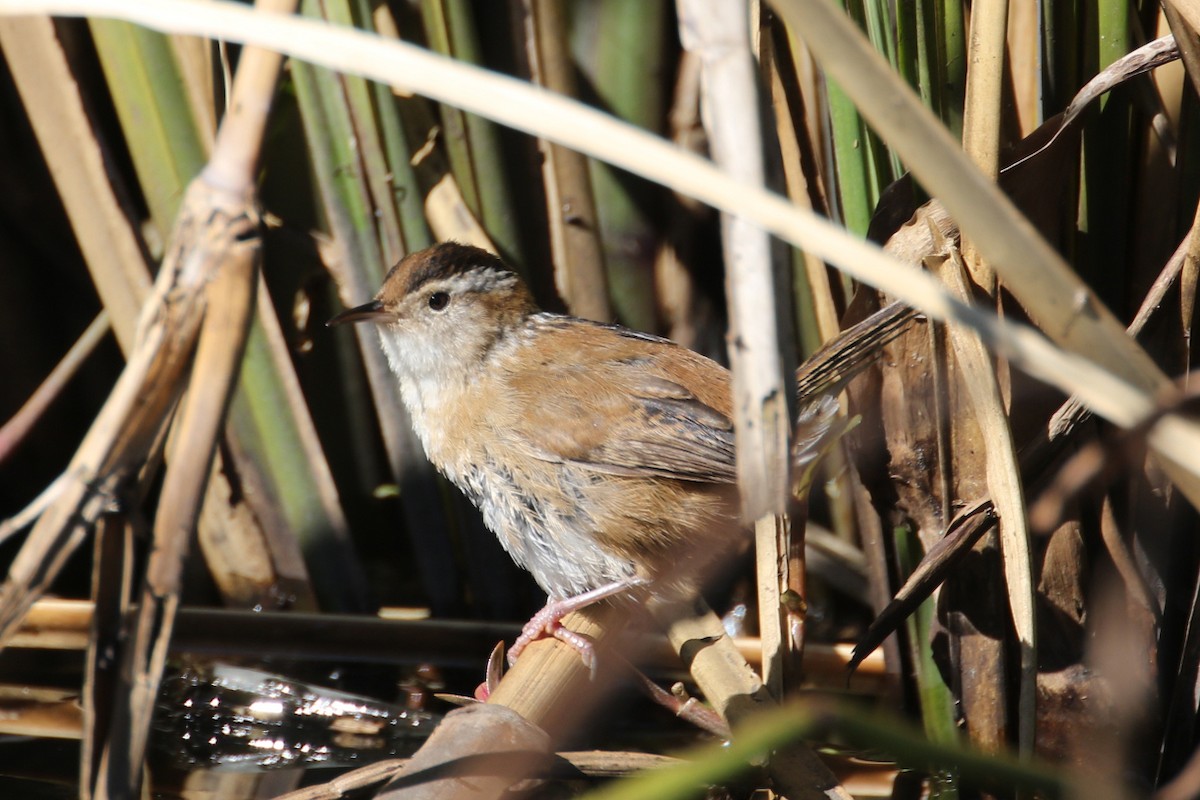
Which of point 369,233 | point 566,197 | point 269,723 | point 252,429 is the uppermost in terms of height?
point 566,197

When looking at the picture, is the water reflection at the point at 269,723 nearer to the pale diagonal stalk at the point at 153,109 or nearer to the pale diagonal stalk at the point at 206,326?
the pale diagonal stalk at the point at 153,109

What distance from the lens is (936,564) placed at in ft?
6.96

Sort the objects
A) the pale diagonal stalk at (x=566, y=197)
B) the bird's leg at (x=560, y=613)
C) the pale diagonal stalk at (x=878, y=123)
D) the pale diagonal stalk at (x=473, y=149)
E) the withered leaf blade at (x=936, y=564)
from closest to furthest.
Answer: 1. the pale diagonal stalk at (x=878, y=123)
2. the withered leaf blade at (x=936, y=564)
3. the bird's leg at (x=560, y=613)
4. the pale diagonal stalk at (x=473, y=149)
5. the pale diagonal stalk at (x=566, y=197)

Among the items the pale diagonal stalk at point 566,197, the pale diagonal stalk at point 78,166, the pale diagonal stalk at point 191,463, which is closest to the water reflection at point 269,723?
the pale diagonal stalk at point 78,166

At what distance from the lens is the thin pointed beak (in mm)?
2601

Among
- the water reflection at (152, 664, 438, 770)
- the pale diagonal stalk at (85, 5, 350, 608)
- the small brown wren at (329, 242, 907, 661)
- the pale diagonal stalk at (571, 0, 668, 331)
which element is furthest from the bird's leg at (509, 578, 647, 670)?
the pale diagonal stalk at (571, 0, 668, 331)

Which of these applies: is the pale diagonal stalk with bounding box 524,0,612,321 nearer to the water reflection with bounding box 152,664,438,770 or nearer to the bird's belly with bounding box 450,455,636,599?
the bird's belly with bounding box 450,455,636,599

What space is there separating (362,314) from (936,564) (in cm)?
Result: 145

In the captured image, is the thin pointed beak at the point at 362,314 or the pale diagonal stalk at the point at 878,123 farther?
the thin pointed beak at the point at 362,314

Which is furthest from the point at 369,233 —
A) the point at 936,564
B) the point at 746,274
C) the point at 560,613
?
the point at 746,274

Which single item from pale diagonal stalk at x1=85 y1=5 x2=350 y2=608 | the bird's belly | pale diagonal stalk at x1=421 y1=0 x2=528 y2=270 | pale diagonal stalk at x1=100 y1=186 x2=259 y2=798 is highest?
pale diagonal stalk at x1=421 y1=0 x2=528 y2=270

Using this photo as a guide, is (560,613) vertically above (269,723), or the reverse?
(560,613)

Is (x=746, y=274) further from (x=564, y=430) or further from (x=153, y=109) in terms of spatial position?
(x=153, y=109)

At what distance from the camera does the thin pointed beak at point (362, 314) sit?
2.60 m
